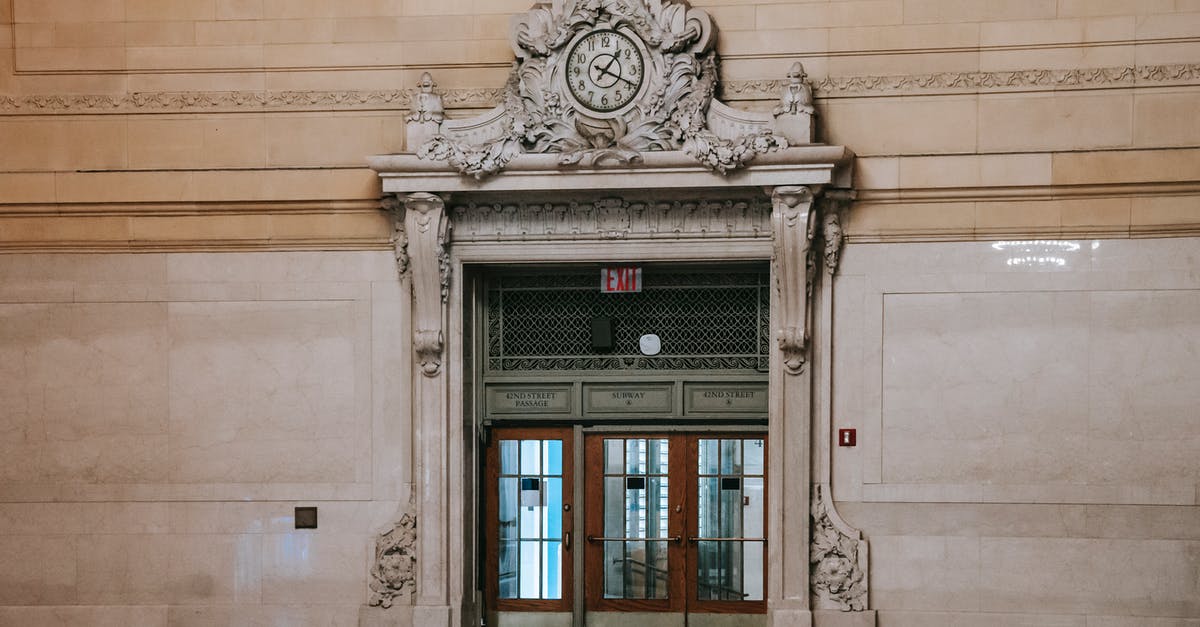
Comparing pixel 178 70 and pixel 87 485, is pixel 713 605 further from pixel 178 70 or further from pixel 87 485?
pixel 178 70

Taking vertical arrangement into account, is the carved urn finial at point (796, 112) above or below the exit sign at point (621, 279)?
above

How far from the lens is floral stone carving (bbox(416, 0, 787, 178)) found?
26.2 feet

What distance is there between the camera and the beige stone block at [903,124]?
26.2ft

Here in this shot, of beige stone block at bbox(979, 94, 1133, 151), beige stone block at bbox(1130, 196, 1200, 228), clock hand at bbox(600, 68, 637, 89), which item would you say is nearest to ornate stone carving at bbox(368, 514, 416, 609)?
clock hand at bbox(600, 68, 637, 89)

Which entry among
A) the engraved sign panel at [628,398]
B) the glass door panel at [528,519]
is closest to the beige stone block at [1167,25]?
the engraved sign panel at [628,398]

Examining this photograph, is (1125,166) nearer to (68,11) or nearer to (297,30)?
(297,30)

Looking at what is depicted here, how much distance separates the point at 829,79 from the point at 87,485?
548 cm

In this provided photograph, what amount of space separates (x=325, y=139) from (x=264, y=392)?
170 centimetres

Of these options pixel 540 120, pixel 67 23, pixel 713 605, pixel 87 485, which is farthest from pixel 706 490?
pixel 67 23

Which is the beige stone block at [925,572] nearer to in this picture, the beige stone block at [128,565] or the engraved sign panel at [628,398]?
the engraved sign panel at [628,398]

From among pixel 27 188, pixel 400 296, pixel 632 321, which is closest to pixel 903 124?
pixel 632 321

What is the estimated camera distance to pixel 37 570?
8.54 m

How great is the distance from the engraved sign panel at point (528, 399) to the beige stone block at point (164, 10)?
10.3ft

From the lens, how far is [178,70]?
336 inches
